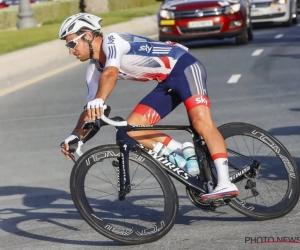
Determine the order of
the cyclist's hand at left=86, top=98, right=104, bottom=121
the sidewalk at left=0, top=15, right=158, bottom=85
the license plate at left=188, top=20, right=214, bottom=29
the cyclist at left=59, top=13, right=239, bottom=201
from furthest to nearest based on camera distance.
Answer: the license plate at left=188, top=20, right=214, bottom=29 → the sidewalk at left=0, top=15, right=158, bottom=85 → the cyclist at left=59, top=13, right=239, bottom=201 → the cyclist's hand at left=86, top=98, right=104, bottom=121

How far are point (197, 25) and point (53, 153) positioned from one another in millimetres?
12760

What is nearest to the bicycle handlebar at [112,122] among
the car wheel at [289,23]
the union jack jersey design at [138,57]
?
the union jack jersey design at [138,57]

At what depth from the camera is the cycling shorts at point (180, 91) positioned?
256 inches

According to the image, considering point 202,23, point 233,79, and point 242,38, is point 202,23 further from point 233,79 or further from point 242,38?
point 233,79

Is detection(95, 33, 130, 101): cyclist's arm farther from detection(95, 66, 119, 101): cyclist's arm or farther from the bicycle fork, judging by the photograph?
the bicycle fork

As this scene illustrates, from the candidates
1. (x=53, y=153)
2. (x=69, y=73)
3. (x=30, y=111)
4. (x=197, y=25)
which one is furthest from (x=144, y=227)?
(x=197, y=25)

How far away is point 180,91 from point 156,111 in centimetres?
25

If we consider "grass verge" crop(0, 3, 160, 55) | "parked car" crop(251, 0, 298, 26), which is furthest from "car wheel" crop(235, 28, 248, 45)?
"parked car" crop(251, 0, 298, 26)

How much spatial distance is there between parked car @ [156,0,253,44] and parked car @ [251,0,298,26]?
5.76 meters

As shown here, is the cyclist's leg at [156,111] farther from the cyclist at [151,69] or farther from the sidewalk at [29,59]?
the sidewalk at [29,59]

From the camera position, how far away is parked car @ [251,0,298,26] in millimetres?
29484

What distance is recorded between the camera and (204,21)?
23.2 m

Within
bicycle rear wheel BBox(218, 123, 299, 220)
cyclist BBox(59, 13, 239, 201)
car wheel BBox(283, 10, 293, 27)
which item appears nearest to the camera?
cyclist BBox(59, 13, 239, 201)

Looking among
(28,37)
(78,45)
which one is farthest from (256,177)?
(28,37)
